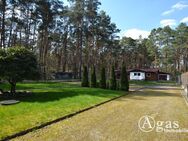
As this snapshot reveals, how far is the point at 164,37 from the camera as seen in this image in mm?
88188

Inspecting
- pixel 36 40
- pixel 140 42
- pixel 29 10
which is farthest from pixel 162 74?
pixel 29 10

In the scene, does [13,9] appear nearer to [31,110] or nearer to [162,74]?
[31,110]

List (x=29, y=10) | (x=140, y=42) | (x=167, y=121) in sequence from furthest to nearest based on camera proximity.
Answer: (x=140, y=42) < (x=29, y=10) < (x=167, y=121)

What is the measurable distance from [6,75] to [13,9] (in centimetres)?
2736
